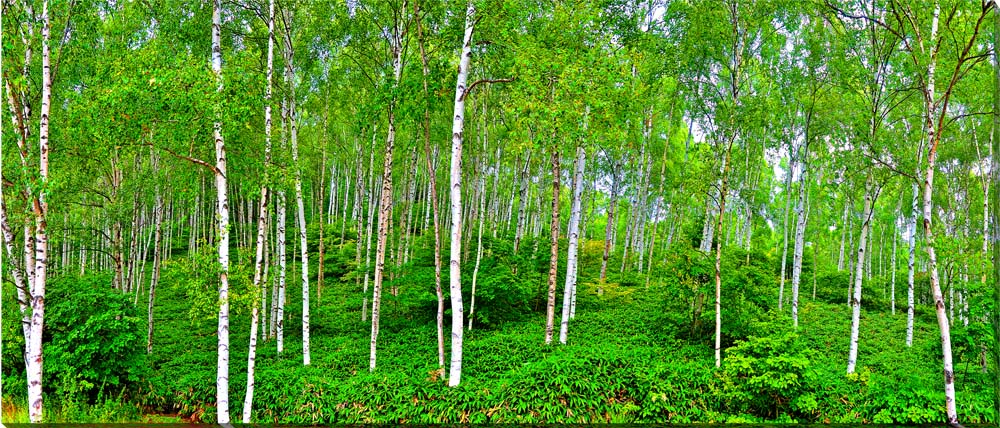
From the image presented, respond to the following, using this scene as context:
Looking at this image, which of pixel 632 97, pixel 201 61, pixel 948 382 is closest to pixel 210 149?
pixel 201 61

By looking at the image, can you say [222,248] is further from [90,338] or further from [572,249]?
A: [572,249]

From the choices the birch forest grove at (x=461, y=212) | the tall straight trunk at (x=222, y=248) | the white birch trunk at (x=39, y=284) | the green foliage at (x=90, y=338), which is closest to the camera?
the white birch trunk at (x=39, y=284)

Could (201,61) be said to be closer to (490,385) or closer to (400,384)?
(400,384)

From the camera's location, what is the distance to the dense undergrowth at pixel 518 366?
17.3ft

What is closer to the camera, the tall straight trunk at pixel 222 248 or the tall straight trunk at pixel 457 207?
the tall straight trunk at pixel 222 248

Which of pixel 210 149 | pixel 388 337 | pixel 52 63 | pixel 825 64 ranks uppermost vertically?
pixel 825 64

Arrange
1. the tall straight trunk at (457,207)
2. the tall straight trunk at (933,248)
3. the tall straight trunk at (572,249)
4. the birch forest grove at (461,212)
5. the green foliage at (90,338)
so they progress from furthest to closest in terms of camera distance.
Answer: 1. the tall straight trunk at (572,249)
2. the green foliage at (90,338)
3. the tall straight trunk at (457,207)
4. the birch forest grove at (461,212)
5. the tall straight trunk at (933,248)

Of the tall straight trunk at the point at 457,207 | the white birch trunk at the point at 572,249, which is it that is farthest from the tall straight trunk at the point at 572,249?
the tall straight trunk at the point at 457,207

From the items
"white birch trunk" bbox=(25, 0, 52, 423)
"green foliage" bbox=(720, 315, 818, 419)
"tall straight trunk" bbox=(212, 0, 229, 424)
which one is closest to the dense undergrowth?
"green foliage" bbox=(720, 315, 818, 419)

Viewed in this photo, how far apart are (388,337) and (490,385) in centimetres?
332

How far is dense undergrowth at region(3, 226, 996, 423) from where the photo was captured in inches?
208

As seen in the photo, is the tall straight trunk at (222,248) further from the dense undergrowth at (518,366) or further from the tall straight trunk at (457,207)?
the tall straight trunk at (457,207)

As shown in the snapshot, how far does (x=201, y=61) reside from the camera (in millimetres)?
4703

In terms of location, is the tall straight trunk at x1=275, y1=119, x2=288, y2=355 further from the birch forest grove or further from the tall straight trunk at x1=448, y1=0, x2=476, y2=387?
the tall straight trunk at x1=448, y1=0, x2=476, y2=387
